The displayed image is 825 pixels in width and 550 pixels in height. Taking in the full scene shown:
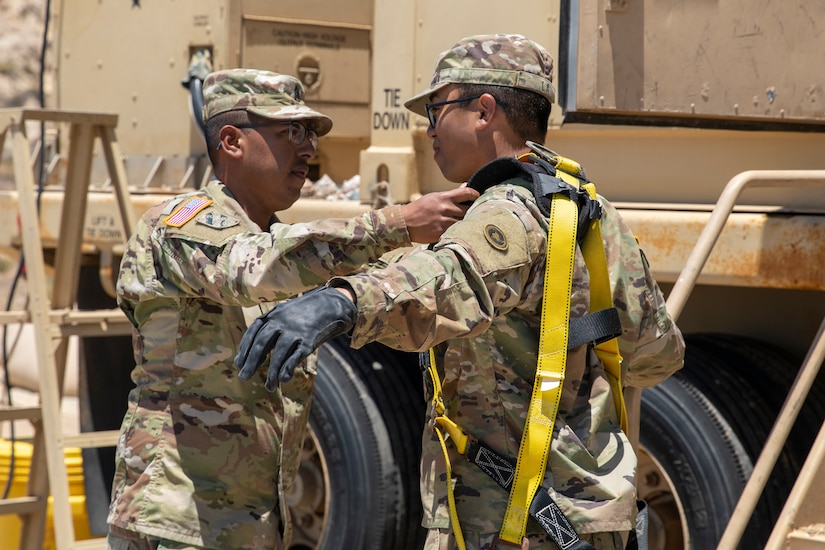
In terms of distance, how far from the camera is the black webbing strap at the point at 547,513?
78.4 inches

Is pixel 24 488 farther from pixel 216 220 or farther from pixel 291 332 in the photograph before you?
pixel 291 332

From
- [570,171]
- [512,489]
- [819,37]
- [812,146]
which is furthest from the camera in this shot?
[812,146]

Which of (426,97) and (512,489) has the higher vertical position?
(426,97)

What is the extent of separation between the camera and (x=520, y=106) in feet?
7.21

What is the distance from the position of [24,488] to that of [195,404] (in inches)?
90.7

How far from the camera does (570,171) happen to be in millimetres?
2154

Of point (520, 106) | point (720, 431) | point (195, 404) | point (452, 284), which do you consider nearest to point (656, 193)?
point (720, 431)

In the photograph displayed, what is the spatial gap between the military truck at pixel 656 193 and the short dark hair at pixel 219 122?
872 mm

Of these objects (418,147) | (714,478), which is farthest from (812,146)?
(418,147)

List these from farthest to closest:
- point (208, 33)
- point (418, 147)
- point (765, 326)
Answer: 1. point (208, 33)
2. point (418, 147)
3. point (765, 326)

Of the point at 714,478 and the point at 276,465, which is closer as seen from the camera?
the point at 276,465

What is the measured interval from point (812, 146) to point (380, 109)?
4.81 ft

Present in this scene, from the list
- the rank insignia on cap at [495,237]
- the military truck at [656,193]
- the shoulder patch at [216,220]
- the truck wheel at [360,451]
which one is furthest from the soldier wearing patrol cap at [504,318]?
the truck wheel at [360,451]

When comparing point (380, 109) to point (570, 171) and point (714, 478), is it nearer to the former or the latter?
point (714, 478)
